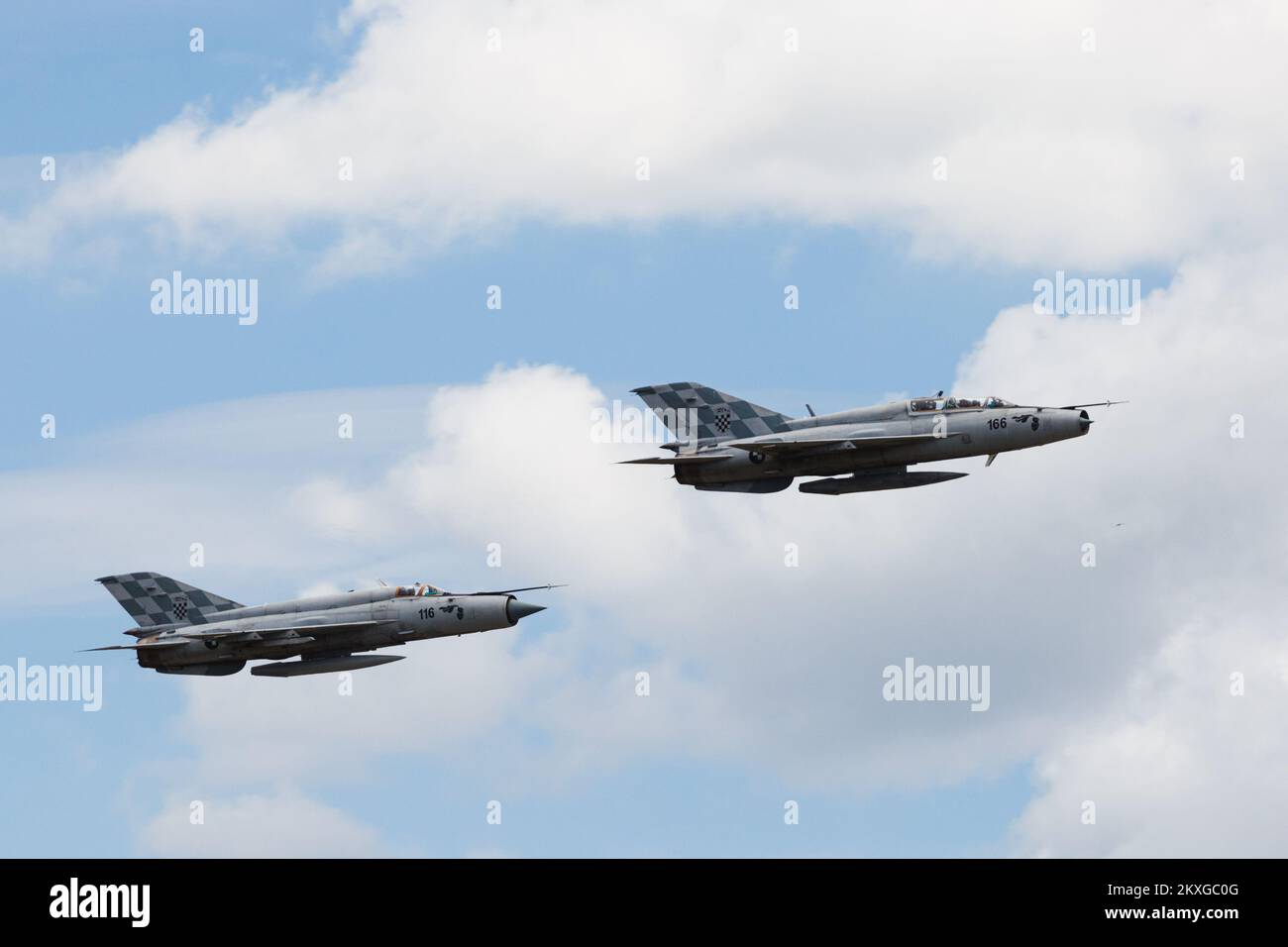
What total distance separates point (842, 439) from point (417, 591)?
61.8 feet

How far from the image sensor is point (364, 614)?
3477 inches

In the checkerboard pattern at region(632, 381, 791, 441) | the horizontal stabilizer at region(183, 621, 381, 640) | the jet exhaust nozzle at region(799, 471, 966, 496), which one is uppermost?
the checkerboard pattern at region(632, 381, 791, 441)

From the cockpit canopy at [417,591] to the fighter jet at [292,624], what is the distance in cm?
4

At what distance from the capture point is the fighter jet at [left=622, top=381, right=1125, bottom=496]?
8306 cm

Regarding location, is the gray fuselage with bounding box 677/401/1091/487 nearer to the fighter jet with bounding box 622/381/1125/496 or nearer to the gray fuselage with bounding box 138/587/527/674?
the fighter jet with bounding box 622/381/1125/496

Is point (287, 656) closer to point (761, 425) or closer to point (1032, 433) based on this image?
point (761, 425)

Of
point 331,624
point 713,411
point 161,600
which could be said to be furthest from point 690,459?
point 161,600

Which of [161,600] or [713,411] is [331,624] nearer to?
[161,600]

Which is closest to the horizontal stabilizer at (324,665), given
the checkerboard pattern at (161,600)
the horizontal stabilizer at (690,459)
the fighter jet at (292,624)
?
the fighter jet at (292,624)

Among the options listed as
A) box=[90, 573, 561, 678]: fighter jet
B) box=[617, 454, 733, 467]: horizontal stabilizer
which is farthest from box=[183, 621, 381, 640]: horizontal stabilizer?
box=[617, 454, 733, 467]: horizontal stabilizer

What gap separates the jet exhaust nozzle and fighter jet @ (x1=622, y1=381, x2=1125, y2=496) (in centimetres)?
4
